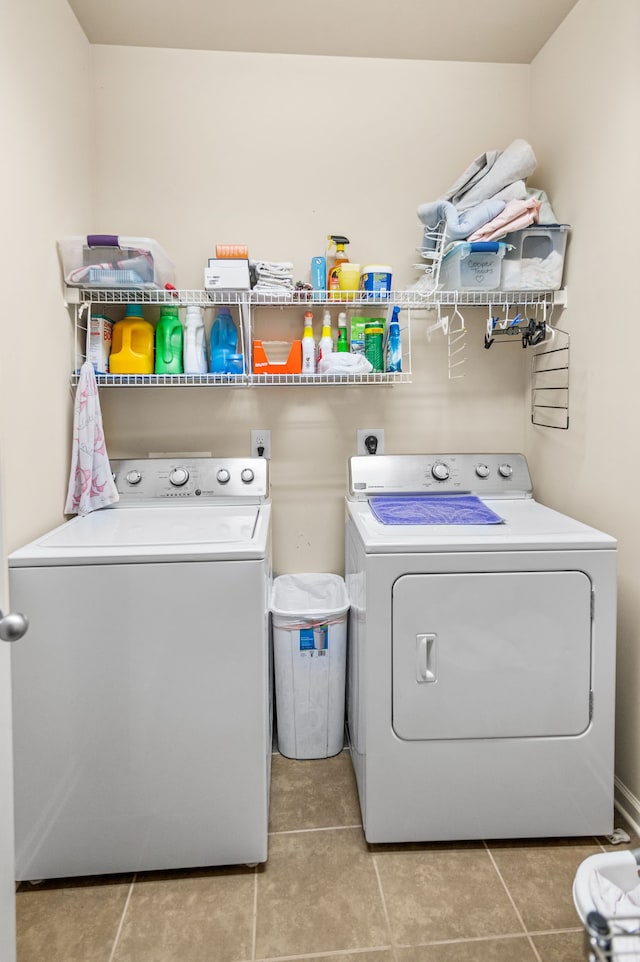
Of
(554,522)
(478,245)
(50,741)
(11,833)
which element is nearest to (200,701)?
(50,741)

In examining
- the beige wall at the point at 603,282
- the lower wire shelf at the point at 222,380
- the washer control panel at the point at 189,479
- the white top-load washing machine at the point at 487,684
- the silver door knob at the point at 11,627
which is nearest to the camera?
the silver door knob at the point at 11,627

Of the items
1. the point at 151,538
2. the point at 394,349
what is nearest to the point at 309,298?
the point at 394,349

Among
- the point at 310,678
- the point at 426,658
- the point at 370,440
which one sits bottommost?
the point at 310,678

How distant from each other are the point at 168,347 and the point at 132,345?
14 centimetres

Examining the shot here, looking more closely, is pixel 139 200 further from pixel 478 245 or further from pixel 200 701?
pixel 200 701

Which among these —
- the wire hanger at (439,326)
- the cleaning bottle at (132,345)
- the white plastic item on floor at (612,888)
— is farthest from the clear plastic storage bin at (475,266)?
the white plastic item on floor at (612,888)

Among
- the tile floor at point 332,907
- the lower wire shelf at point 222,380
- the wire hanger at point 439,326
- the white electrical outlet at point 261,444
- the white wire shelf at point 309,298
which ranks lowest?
the tile floor at point 332,907

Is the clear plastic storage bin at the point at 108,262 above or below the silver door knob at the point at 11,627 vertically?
above

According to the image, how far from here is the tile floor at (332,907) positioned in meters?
1.38

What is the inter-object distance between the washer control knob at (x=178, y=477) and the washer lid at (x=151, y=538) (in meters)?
0.16

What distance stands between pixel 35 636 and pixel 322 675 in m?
0.98

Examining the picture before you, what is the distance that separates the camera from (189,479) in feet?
7.29

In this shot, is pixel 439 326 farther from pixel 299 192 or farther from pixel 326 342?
pixel 299 192

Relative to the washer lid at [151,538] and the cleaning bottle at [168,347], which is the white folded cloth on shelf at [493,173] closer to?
the cleaning bottle at [168,347]
